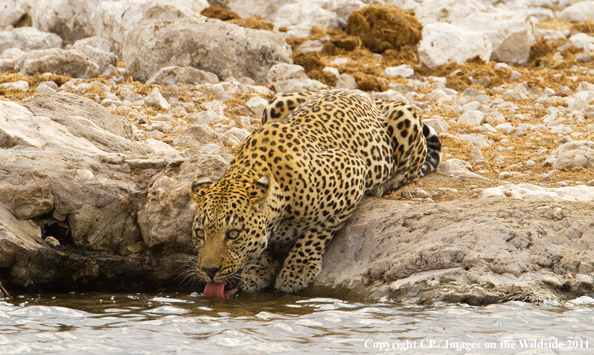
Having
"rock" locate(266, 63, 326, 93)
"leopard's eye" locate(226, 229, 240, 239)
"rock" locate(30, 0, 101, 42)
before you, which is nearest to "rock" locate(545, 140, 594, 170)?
"leopard's eye" locate(226, 229, 240, 239)

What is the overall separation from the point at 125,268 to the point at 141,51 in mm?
8617

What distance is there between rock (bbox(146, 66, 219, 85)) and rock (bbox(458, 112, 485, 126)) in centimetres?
484

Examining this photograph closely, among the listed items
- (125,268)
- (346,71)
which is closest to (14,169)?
(125,268)

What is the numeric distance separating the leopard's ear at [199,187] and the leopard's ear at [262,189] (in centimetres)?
50

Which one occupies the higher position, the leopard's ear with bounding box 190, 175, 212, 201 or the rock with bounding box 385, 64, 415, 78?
the rock with bounding box 385, 64, 415, 78

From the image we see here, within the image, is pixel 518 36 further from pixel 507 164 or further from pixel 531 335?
pixel 531 335

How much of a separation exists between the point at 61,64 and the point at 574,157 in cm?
993

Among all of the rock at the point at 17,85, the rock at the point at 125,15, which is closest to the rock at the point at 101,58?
the rock at the point at 125,15

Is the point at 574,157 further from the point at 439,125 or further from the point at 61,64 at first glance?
the point at 61,64

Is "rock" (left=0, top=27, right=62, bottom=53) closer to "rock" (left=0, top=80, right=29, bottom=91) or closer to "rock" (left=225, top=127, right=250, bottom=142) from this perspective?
"rock" (left=0, top=80, right=29, bottom=91)

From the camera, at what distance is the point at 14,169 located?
755cm

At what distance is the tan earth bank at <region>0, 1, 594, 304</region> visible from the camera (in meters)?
6.99

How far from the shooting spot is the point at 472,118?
13562mm

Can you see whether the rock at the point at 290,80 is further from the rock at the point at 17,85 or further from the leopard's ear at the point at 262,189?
the leopard's ear at the point at 262,189
